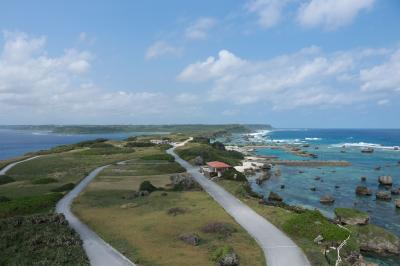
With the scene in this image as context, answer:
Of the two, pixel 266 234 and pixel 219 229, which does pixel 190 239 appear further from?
pixel 266 234

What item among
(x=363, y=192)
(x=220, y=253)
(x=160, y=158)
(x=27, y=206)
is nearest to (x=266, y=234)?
(x=220, y=253)

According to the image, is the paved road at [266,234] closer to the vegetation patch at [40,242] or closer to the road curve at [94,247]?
the road curve at [94,247]

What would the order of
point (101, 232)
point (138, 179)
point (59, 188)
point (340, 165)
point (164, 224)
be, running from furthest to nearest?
point (340, 165) → point (138, 179) → point (59, 188) → point (164, 224) → point (101, 232)

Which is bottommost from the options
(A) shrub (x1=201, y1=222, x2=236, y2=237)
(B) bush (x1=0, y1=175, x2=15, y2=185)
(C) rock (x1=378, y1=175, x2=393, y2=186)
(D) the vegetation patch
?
(C) rock (x1=378, y1=175, x2=393, y2=186)

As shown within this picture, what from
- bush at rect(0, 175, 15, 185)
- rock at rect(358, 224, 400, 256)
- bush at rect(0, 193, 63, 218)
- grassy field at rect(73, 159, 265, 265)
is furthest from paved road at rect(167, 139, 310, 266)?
bush at rect(0, 175, 15, 185)

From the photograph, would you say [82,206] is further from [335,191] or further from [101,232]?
[335,191]

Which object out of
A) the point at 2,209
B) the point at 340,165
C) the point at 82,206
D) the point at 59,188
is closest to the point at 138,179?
the point at 59,188

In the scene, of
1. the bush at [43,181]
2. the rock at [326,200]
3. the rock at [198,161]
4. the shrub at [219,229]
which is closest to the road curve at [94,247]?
the shrub at [219,229]

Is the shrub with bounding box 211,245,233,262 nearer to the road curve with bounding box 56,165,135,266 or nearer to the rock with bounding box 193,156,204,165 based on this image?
the road curve with bounding box 56,165,135,266
